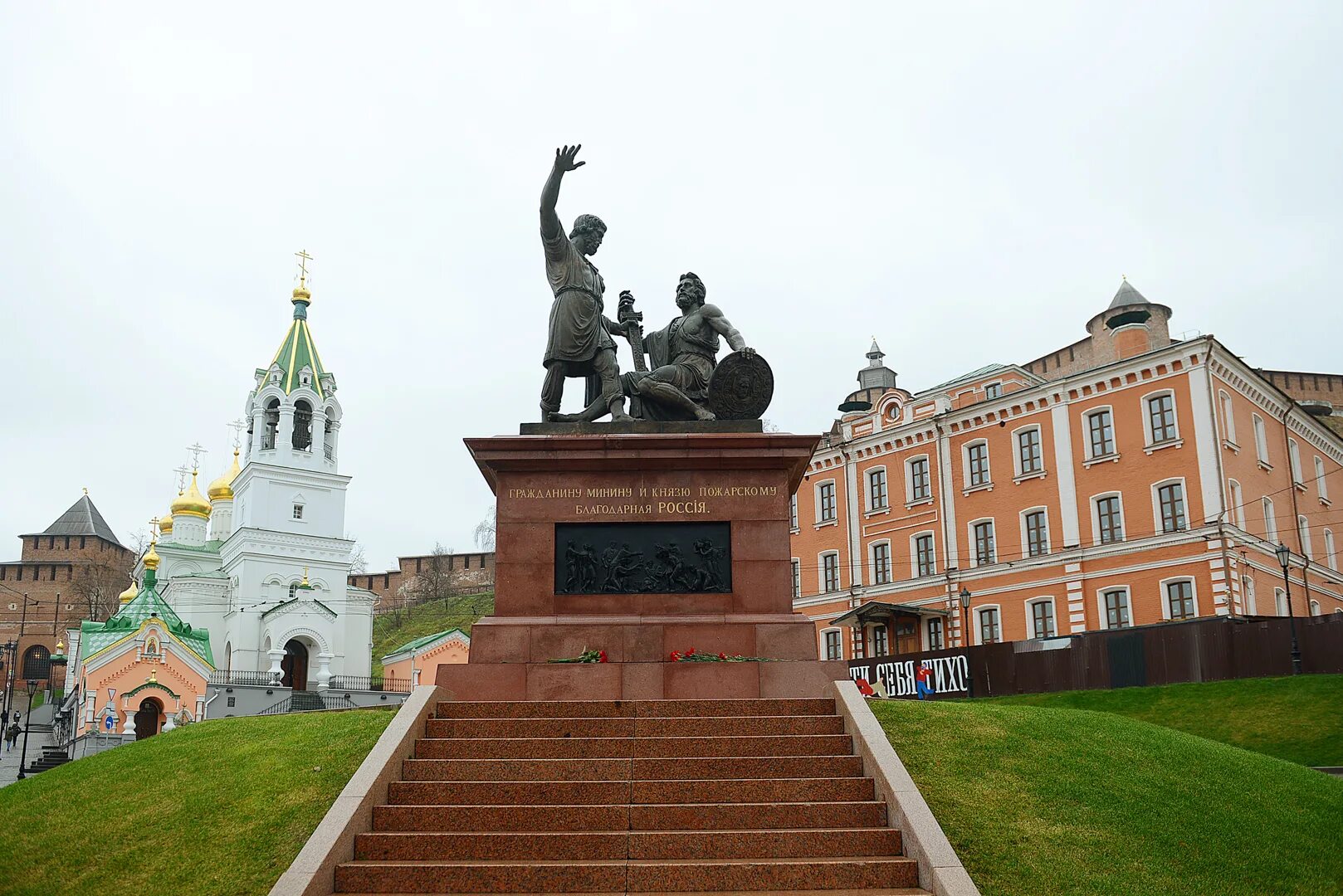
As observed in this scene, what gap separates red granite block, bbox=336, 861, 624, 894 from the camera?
900 centimetres

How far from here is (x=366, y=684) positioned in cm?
6234

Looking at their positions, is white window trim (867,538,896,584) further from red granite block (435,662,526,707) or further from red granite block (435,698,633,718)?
red granite block (435,698,633,718)

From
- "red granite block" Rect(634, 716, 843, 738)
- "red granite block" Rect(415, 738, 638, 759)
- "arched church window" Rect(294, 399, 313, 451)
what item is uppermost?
"arched church window" Rect(294, 399, 313, 451)

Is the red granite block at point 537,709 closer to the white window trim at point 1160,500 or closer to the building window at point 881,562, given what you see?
the white window trim at point 1160,500

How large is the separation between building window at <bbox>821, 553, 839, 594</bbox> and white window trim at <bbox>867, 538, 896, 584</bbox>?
1873mm

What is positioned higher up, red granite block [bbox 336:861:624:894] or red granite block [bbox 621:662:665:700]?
red granite block [bbox 621:662:665:700]

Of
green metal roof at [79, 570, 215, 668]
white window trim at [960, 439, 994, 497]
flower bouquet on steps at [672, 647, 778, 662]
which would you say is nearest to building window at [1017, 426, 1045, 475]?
white window trim at [960, 439, 994, 497]

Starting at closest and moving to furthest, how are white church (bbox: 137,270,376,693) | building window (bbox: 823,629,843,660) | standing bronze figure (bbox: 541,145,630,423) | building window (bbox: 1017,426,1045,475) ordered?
standing bronze figure (bbox: 541,145,630,423) < building window (bbox: 1017,426,1045,475) < building window (bbox: 823,629,843,660) < white church (bbox: 137,270,376,693)

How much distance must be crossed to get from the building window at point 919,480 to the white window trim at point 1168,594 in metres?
10.7

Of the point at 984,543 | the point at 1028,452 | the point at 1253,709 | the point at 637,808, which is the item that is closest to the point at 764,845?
the point at 637,808

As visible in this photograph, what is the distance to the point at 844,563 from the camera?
5075 centimetres

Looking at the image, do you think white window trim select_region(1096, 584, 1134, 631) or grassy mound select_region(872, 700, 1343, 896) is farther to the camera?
white window trim select_region(1096, 584, 1134, 631)

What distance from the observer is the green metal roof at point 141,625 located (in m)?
54.4

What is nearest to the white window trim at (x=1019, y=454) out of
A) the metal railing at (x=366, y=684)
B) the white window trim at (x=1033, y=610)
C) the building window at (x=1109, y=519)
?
the building window at (x=1109, y=519)
